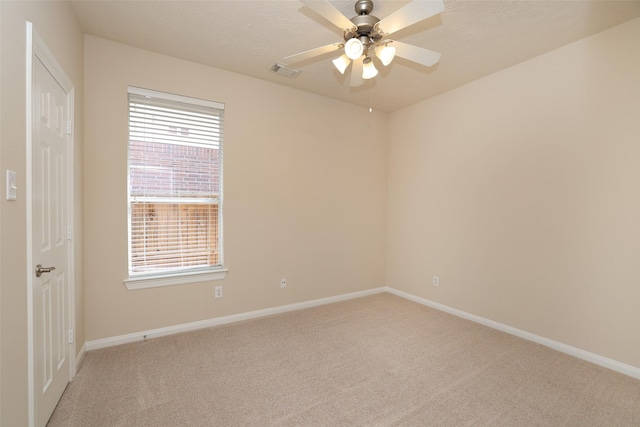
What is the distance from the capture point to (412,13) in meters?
1.67

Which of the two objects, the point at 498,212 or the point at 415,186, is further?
the point at 415,186

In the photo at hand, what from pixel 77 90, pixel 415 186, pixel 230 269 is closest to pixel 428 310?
pixel 415 186

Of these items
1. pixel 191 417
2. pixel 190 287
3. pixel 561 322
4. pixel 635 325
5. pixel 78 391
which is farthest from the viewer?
pixel 190 287

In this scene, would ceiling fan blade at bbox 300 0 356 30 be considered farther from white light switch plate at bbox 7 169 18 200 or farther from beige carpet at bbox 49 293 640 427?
beige carpet at bbox 49 293 640 427

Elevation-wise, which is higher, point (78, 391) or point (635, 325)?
point (635, 325)

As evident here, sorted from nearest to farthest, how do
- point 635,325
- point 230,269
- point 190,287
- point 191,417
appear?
point 191,417 < point 635,325 < point 190,287 < point 230,269

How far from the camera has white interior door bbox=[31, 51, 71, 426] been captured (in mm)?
1618

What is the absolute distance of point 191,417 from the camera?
188 centimetres

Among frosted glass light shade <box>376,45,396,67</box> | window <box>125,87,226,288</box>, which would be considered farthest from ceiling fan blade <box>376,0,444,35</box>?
window <box>125,87,226,288</box>

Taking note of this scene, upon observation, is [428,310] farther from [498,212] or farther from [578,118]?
[578,118]

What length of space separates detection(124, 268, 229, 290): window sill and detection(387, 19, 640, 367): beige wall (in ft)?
9.02

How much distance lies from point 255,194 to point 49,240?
195 centimetres

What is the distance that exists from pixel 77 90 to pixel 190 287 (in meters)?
2.04

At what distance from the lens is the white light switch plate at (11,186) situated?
130 cm
